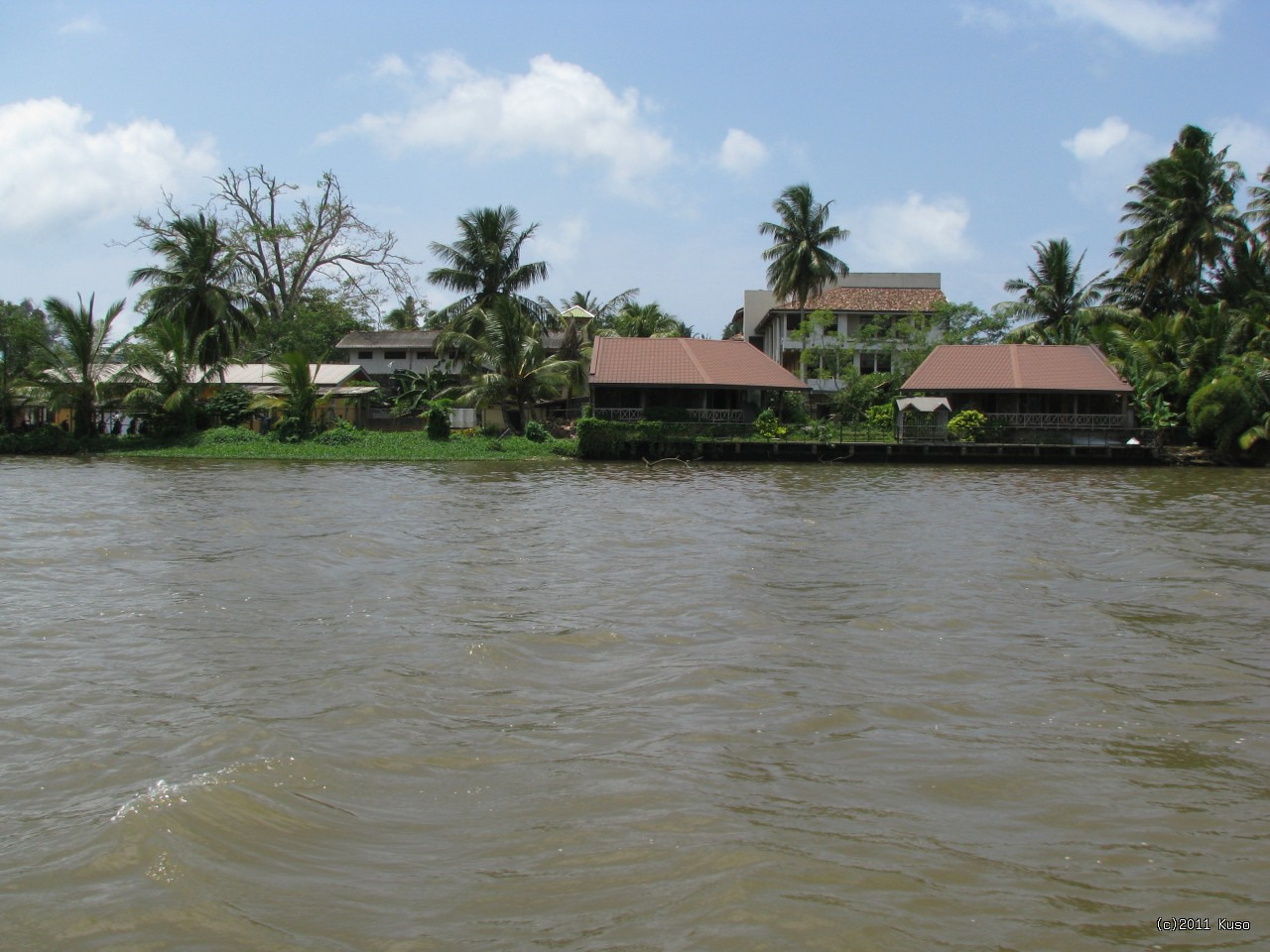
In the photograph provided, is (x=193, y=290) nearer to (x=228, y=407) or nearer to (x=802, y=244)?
(x=228, y=407)

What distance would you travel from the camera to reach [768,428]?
3562 centimetres

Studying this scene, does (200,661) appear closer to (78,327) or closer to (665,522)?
(665,522)

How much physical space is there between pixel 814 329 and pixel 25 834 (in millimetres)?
44764

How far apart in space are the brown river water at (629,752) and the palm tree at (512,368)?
25102 mm

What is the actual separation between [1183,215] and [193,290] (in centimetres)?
4025

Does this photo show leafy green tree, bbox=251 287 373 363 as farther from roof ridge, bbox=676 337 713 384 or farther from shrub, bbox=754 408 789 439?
shrub, bbox=754 408 789 439

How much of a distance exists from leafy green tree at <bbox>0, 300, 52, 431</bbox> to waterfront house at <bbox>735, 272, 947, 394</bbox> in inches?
1224

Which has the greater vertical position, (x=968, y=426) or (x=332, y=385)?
(x=332, y=385)

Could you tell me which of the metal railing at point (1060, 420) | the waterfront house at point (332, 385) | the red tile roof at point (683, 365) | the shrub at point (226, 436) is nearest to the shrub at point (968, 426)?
the metal railing at point (1060, 420)

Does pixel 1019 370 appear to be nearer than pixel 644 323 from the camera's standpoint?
Yes

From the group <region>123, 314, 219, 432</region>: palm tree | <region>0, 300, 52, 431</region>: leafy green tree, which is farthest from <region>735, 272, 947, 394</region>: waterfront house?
<region>0, 300, 52, 431</region>: leafy green tree

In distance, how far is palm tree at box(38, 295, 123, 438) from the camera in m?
35.4

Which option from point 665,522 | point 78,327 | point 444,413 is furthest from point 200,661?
point 78,327

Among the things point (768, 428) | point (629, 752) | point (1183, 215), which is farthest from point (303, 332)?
point (629, 752)
